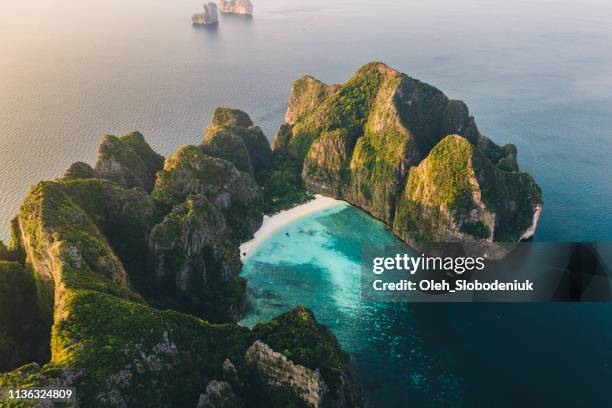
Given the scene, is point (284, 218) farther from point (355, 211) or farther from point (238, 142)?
point (238, 142)

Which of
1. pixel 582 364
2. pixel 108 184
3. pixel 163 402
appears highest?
pixel 108 184

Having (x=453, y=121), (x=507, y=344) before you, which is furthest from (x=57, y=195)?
(x=453, y=121)

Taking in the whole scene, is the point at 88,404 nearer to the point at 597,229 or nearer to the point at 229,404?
the point at 229,404

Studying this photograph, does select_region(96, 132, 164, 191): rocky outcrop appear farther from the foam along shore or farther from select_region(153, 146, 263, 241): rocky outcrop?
the foam along shore

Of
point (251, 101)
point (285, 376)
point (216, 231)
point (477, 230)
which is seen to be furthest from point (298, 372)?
point (251, 101)

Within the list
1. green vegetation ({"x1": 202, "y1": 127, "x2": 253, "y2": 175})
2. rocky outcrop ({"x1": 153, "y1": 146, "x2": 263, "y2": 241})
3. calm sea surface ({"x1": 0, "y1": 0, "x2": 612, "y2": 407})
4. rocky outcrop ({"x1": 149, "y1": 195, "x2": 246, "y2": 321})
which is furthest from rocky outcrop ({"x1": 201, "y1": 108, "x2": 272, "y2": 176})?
rocky outcrop ({"x1": 149, "y1": 195, "x2": 246, "y2": 321})

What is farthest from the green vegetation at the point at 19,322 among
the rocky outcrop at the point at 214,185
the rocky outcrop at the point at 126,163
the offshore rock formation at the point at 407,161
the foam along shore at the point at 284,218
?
the offshore rock formation at the point at 407,161
